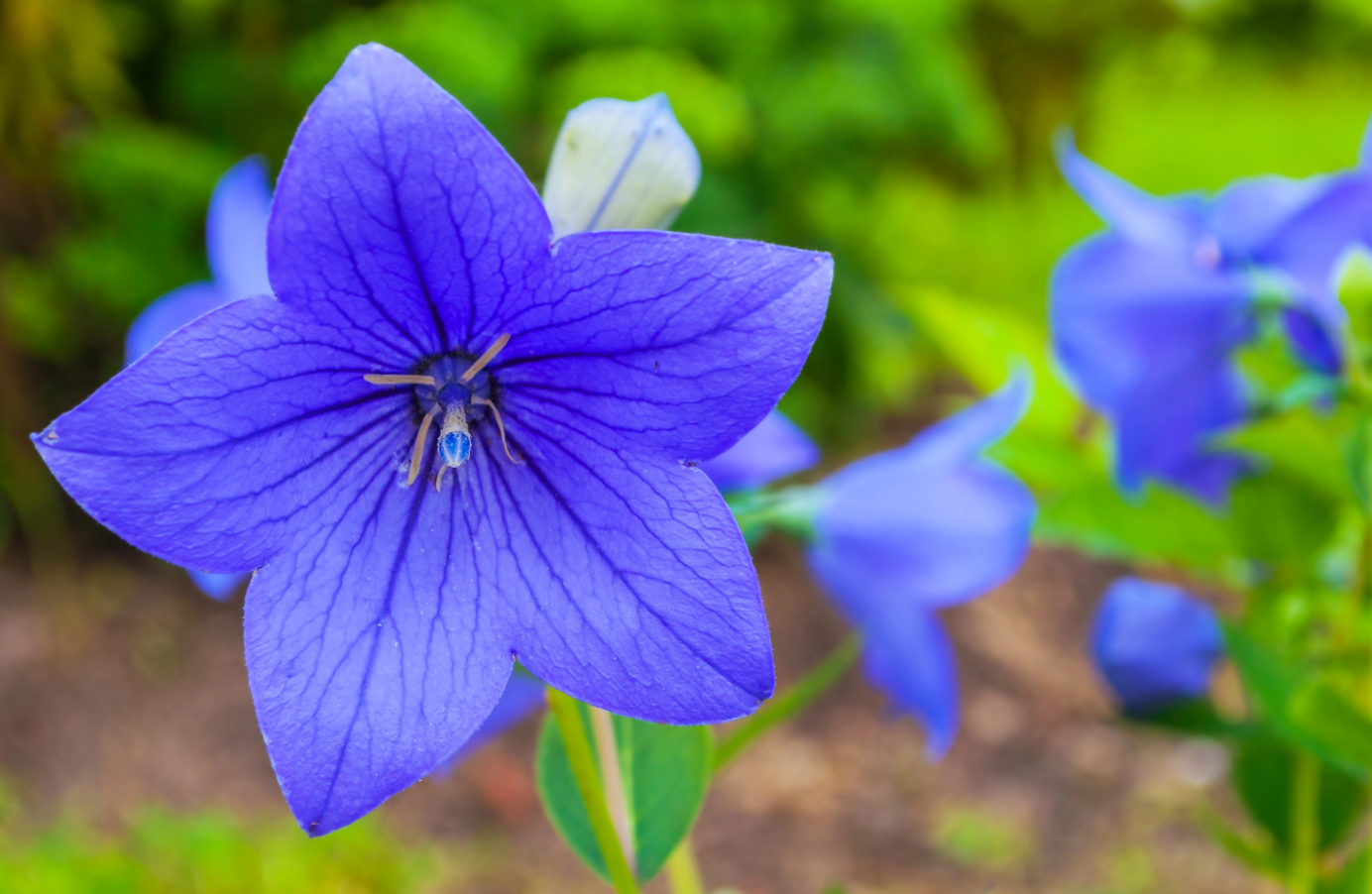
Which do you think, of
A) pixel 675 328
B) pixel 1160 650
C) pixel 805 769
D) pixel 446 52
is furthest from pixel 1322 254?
pixel 446 52

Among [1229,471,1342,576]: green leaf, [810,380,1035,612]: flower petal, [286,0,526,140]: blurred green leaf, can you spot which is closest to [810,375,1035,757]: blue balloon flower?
[810,380,1035,612]: flower petal

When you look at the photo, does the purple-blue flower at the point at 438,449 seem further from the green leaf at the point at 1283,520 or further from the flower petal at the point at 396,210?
the green leaf at the point at 1283,520

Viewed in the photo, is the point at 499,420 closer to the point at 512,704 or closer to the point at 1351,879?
the point at 512,704

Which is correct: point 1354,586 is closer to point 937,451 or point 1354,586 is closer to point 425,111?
point 937,451

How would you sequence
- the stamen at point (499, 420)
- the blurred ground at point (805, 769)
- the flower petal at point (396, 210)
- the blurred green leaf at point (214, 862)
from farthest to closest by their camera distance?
the blurred ground at point (805, 769) < the blurred green leaf at point (214, 862) < the stamen at point (499, 420) < the flower petal at point (396, 210)

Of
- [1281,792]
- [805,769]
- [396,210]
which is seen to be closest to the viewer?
[396,210]

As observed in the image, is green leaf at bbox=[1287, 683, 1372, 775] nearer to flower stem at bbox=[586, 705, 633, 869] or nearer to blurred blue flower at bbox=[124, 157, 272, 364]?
flower stem at bbox=[586, 705, 633, 869]

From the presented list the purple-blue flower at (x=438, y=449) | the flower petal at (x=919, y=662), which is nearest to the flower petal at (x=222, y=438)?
the purple-blue flower at (x=438, y=449)
